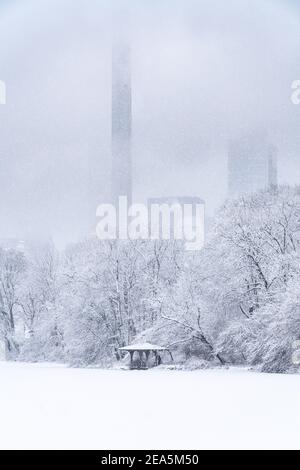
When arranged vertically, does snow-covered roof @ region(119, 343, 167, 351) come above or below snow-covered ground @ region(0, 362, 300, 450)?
below

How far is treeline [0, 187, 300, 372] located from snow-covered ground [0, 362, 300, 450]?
4.73 meters

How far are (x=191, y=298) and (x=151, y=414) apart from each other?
1375 cm

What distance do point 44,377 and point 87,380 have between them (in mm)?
1608

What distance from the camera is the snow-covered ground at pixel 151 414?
9.33m

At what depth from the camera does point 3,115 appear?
45.5 metres

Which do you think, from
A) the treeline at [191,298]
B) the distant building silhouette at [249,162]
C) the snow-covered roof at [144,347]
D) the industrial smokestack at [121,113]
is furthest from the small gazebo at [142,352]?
the industrial smokestack at [121,113]

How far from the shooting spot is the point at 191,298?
25422mm

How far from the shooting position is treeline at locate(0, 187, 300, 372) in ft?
76.2

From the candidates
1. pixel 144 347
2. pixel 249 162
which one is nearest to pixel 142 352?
pixel 144 347

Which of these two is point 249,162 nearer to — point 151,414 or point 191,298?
point 191,298

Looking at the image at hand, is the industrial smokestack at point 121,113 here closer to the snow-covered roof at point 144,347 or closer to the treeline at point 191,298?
the treeline at point 191,298

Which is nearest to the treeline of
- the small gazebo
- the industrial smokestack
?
the small gazebo

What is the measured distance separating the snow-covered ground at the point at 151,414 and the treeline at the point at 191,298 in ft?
15.5

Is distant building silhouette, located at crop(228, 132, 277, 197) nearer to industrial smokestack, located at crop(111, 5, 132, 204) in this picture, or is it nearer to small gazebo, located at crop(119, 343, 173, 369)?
industrial smokestack, located at crop(111, 5, 132, 204)
